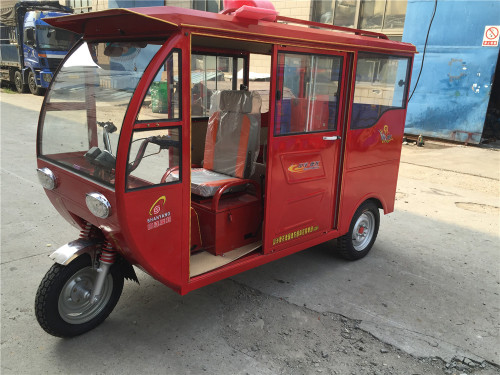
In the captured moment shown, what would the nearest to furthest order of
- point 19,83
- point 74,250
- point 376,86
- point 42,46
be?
point 74,250 → point 376,86 → point 42,46 → point 19,83

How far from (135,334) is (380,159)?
2.91 metres

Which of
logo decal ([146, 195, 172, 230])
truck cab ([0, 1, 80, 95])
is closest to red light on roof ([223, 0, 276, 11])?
logo decal ([146, 195, 172, 230])

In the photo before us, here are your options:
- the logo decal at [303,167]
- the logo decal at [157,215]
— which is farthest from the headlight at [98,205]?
the logo decal at [303,167]

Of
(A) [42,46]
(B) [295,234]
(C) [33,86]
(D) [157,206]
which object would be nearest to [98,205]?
(D) [157,206]

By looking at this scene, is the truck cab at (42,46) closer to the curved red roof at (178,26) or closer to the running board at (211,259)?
the curved red roof at (178,26)

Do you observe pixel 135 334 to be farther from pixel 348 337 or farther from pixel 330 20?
pixel 330 20

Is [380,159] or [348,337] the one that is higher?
[380,159]

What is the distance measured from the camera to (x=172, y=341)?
3080 millimetres

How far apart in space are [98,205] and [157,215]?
365mm

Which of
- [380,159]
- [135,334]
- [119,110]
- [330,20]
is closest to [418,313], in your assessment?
[380,159]

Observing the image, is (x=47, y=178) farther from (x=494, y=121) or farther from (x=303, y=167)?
(x=494, y=121)

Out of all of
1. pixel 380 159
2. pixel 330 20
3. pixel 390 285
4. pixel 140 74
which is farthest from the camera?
pixel 330 20

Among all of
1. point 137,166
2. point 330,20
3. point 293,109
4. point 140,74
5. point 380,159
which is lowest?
point 380,159

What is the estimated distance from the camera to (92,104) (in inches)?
120
